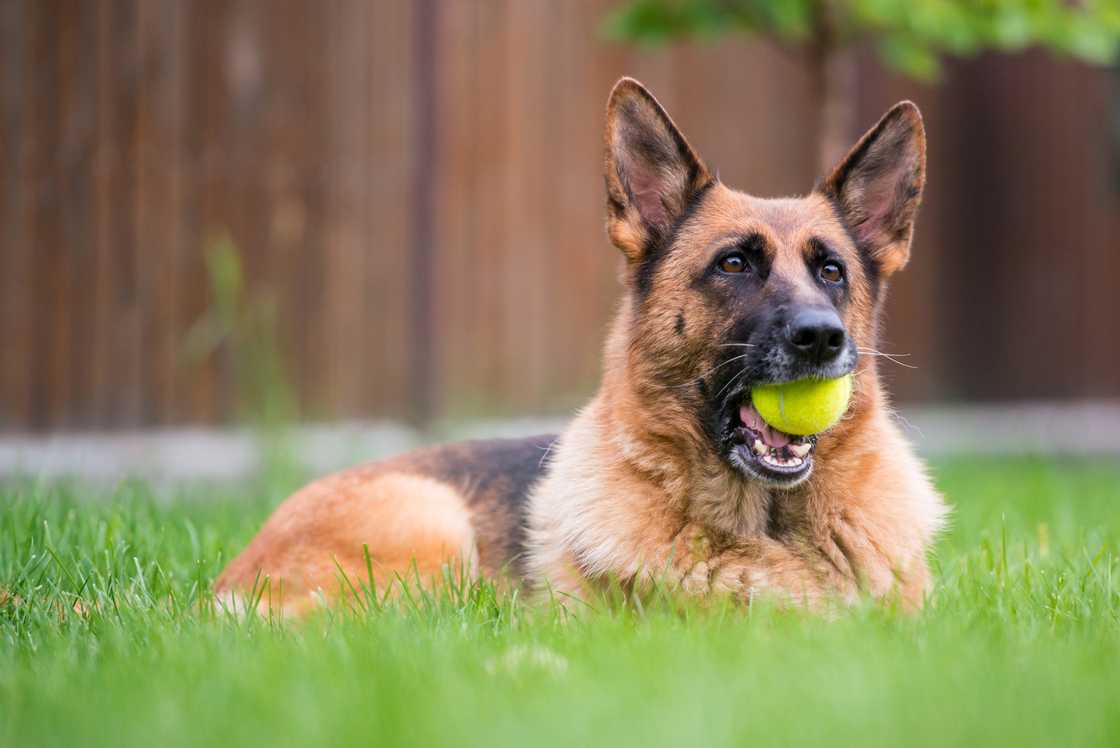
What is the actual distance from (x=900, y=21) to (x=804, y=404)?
3866mm

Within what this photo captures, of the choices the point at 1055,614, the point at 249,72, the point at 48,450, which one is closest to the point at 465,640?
the point at 1055,614

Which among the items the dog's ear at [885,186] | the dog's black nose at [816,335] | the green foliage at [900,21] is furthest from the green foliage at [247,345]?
the dog's black nose at [816,335]

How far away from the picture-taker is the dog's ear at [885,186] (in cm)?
366

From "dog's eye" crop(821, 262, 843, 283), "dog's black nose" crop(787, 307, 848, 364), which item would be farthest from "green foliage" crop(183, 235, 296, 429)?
"dog's black nose" crop(787, 307, 848, 364)

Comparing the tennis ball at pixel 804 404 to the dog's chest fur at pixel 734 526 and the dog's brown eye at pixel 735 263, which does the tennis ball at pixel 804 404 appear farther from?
the dog's brown eye at pixel 735 263

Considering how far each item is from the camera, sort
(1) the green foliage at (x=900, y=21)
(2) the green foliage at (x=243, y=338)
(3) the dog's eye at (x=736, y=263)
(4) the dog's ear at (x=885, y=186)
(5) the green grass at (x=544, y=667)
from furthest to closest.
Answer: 1. (2) the green foliage at (x=243, y=338)
2. (1) the green foliage at (x=900, y=21)
3. (4) the dog's ear at (x=885, y=186)
4. (3) the dog's eye at (x=736, y=263)
5. (5) the green grass at (x=544, y=667)

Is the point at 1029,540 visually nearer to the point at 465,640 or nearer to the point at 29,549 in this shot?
the point at 465,640

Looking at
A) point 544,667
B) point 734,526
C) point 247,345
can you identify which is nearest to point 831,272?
point 734,526

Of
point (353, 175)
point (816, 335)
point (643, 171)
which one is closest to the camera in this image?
point (816, 335)

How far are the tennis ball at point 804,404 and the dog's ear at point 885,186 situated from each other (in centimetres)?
70

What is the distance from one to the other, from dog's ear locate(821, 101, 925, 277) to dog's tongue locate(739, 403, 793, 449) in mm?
740

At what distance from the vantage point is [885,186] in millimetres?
3758

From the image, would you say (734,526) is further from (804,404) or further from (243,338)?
(243,338)

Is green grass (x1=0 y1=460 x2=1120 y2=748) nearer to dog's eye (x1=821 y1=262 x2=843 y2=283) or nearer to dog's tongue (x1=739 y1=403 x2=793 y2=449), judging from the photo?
dog's tongue (x1=739 y1=403 x2=793 y2=449)
